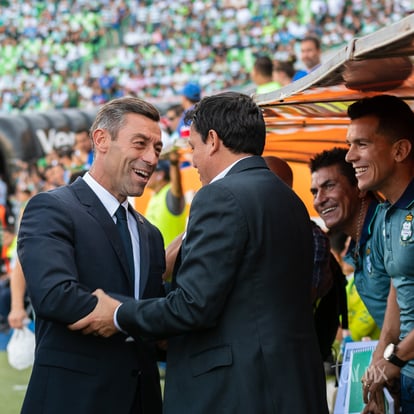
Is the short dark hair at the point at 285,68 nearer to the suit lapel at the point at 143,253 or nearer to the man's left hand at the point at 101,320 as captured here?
the suit lapel at the point at 143,253

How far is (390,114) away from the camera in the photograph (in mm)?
3424

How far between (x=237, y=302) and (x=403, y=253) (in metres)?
0.81

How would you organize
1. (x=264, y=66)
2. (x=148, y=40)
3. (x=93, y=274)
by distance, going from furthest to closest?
(x=148, y=40) → (x=264, y=66) → (x=93, y=274)

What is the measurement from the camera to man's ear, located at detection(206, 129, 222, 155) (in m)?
2.93

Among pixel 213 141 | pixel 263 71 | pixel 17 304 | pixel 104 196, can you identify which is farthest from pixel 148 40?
pixel 213 141

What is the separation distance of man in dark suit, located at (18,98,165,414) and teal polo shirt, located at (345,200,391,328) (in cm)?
100

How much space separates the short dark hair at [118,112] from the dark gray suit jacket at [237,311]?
0.71 meters

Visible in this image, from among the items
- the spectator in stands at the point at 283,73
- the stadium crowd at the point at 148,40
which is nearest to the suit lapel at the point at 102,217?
the spectator in stands at the point at 283,73

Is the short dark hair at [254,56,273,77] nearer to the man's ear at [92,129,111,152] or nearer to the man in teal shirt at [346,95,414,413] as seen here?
the man in teal shirt at [346,95,414,413]

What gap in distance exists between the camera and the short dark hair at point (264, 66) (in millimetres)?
8898

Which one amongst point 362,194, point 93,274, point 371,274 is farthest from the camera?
point 362,194

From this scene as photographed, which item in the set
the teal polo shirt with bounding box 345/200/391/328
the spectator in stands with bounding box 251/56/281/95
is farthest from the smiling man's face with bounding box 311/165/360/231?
the spectator in stands with bounding box 251/56/281/95

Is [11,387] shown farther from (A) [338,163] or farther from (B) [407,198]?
(B) [407,198]

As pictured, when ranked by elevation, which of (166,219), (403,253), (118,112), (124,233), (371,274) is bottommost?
(166,219)
